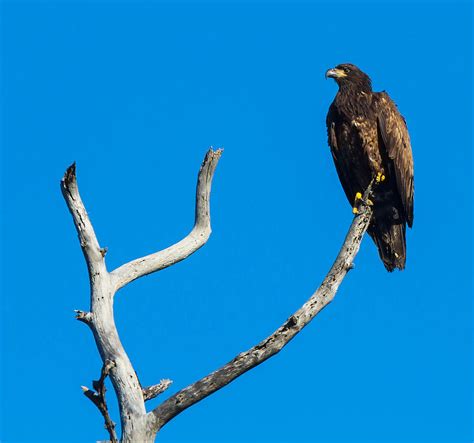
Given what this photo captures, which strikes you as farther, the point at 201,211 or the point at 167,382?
the point at 201,211

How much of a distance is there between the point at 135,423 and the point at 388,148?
14.1ft

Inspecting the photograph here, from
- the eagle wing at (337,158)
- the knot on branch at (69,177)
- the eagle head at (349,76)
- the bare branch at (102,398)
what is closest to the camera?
the bare branch at (102,398)

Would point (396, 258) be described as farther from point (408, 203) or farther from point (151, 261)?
point (151, 261)

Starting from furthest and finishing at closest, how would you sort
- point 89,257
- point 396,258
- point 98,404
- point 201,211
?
point 396,258
point 201,211
point 89,257
point 98,404

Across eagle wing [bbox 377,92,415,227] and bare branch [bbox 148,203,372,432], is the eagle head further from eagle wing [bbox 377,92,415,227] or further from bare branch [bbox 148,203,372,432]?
bare branch [bbox 148,203,372,432]

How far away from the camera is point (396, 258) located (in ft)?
30.5

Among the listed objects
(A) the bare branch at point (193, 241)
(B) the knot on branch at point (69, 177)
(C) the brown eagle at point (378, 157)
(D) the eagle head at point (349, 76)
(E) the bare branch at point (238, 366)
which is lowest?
(E) the bare branch at point (238, 366)

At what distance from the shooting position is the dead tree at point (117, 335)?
6242mm

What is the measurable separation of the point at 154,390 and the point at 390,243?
3.72m

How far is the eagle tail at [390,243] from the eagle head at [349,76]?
1.48 meters

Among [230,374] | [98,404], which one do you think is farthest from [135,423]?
[230,374]

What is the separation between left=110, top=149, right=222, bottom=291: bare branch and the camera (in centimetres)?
696

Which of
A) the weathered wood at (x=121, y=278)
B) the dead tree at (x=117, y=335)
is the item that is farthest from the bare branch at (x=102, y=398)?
the weathered wood at (x=121, y=278)

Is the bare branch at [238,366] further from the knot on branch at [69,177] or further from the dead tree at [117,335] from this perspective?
the knot on branch at [69,177]
